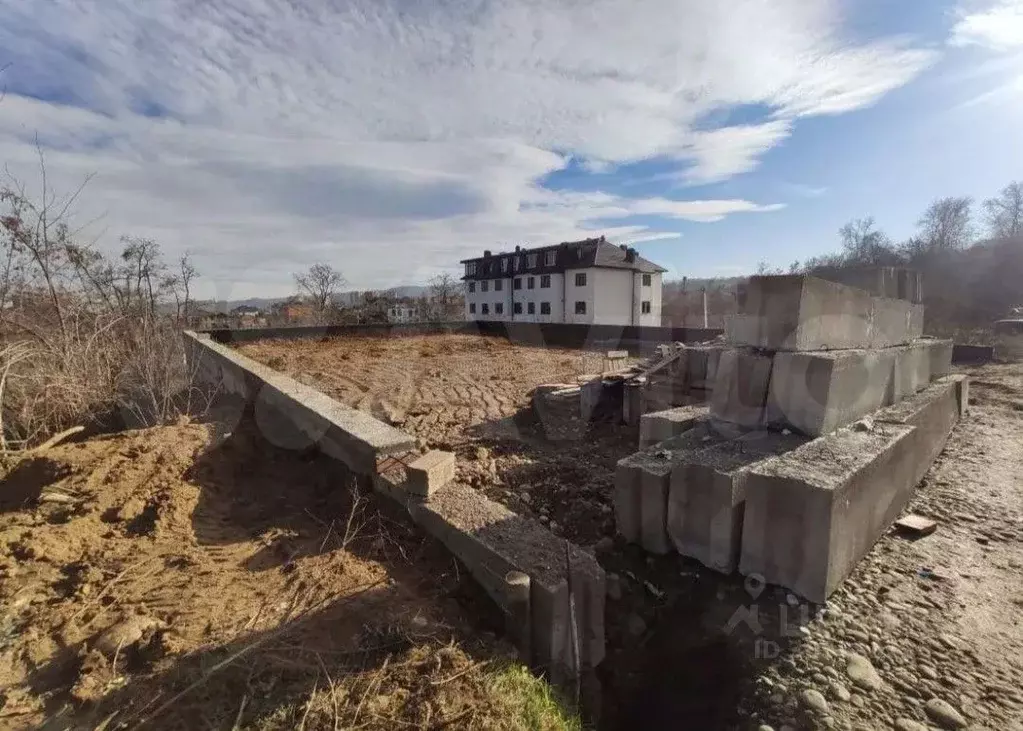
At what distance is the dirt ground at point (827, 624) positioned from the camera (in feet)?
5.96

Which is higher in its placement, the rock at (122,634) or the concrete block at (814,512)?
the concrete block at (814,512)

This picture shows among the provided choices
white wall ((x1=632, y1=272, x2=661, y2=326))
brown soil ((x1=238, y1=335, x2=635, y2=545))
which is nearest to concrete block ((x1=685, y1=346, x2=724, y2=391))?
brown soil ((x1=238, y1=335, x2=635, y2=545))

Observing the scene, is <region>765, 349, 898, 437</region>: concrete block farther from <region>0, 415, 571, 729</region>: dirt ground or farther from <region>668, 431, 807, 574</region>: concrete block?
<region>0, 415, 571, 729</region>: dirt ground

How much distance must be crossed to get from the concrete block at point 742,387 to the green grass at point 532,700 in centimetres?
211

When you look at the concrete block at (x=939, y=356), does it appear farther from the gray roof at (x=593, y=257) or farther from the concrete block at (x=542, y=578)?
the gray roof at (x=593, y=257)

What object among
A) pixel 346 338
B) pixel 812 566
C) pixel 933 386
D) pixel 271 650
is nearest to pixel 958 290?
pixel 933 386

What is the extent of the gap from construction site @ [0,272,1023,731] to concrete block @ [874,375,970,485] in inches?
2.0

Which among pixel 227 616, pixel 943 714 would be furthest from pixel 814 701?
pixel 227 616

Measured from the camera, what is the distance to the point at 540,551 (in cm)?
228

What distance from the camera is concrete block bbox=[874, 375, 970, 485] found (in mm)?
3426

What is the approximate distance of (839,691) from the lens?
1.83m

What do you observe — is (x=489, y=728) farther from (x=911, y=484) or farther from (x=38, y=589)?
(x=911, y=484)

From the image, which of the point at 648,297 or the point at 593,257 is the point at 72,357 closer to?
the point at 593,257

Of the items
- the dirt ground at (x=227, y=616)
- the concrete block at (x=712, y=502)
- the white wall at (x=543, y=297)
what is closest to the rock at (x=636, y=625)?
the concrete block at (x=712, y=502)
